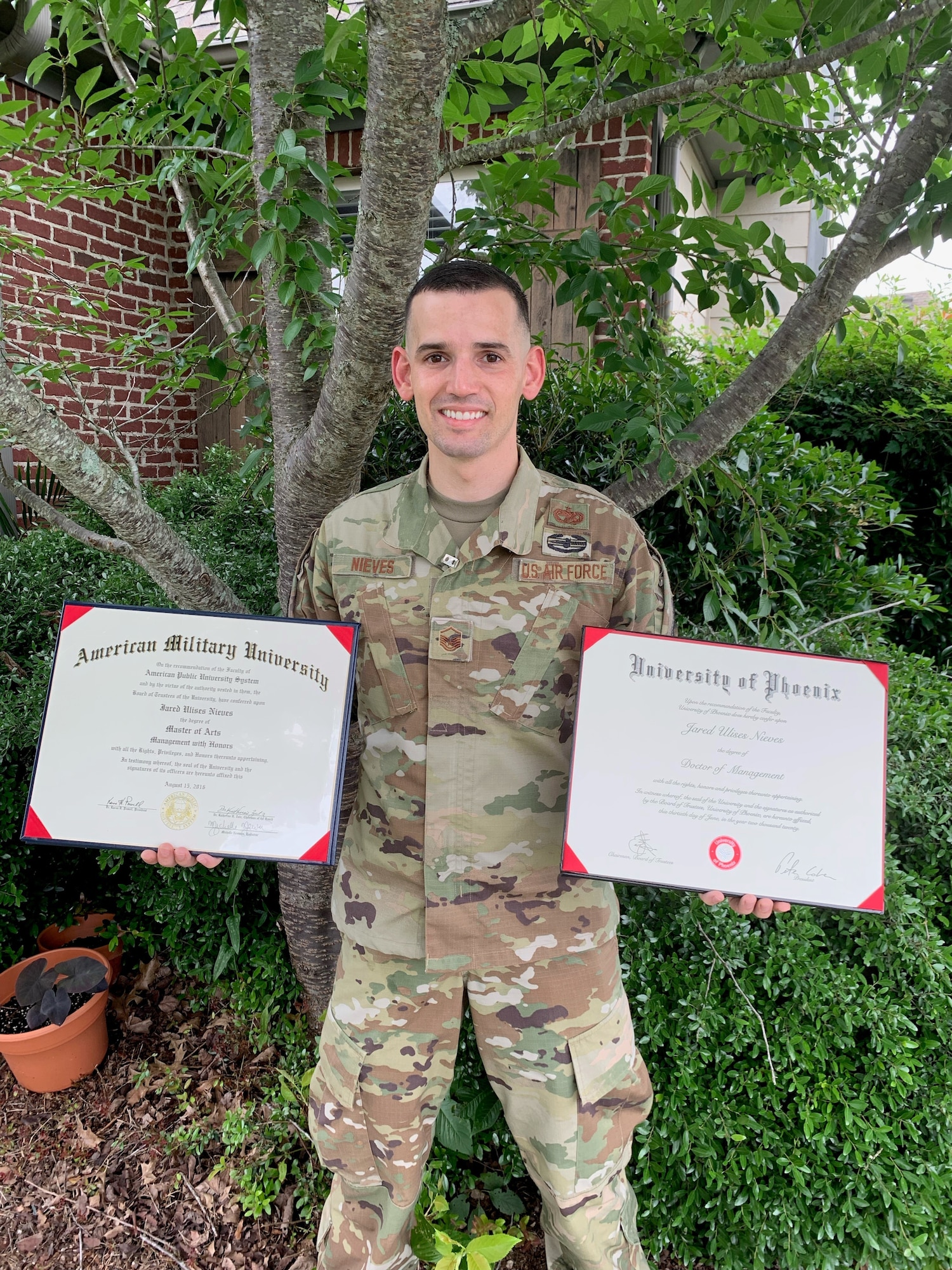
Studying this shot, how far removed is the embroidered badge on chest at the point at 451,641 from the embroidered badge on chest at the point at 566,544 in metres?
0.22

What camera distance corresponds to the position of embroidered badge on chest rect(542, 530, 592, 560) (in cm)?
154

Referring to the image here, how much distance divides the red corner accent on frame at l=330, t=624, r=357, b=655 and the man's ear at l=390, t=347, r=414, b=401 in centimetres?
48

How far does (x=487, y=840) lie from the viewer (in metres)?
1.54

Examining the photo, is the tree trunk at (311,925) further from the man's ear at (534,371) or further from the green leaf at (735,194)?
the green leaf at (735,194)

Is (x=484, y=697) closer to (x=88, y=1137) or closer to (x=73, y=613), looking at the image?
(x=73, y=613)

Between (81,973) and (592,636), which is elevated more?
(592,636)

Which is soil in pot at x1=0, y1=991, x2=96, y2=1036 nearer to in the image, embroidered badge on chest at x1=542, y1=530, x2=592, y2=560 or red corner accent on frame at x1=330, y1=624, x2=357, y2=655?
red corner accent on frame at x1=330, y1=624, x2=357, y2=655

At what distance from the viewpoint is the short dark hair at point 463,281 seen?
1.46 metres

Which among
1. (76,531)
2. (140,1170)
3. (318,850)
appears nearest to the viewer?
(318,850)

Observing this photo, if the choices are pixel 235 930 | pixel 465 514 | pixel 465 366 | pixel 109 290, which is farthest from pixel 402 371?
pixel 109 290

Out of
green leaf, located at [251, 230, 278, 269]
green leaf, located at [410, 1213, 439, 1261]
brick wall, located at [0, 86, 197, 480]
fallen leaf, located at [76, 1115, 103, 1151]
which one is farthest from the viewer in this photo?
brick wall, located at [0, 86, 197, 480]

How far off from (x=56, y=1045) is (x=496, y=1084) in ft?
5.02

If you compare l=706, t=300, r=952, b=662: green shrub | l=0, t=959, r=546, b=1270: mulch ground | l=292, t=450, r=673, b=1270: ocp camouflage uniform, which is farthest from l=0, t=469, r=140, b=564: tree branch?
l=706, t=300, r=952, b=662: green shrub
